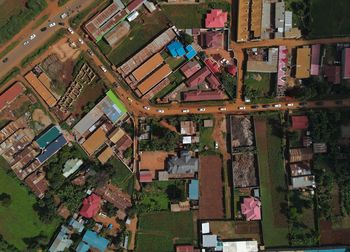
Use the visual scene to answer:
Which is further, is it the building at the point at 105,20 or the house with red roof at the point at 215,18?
the house with red roof at the point at 215,18

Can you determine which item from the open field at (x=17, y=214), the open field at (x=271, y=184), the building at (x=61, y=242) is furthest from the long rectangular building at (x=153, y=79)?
the building at (x=61, y=242)

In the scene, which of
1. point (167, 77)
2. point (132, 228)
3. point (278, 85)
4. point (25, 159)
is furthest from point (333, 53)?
point (25, 159)


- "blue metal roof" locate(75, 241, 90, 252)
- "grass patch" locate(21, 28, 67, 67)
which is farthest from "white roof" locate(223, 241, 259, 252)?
"grass patch" locate(21, 28, 67, 67)

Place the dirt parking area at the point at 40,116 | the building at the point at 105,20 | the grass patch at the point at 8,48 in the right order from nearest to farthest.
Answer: the building at the point at 105,20 → the grass patch at the point at 8,48 → the dirt parking area at the point at 40,116

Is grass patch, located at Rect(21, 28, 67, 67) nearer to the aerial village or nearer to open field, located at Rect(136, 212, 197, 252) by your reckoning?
the aerial village

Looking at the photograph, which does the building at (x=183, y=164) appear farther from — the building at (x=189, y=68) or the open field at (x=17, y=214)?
the open field at (x=17, y=214)

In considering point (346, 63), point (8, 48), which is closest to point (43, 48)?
→ point (8, 48)

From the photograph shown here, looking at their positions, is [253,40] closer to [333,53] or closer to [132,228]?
[333,53]
